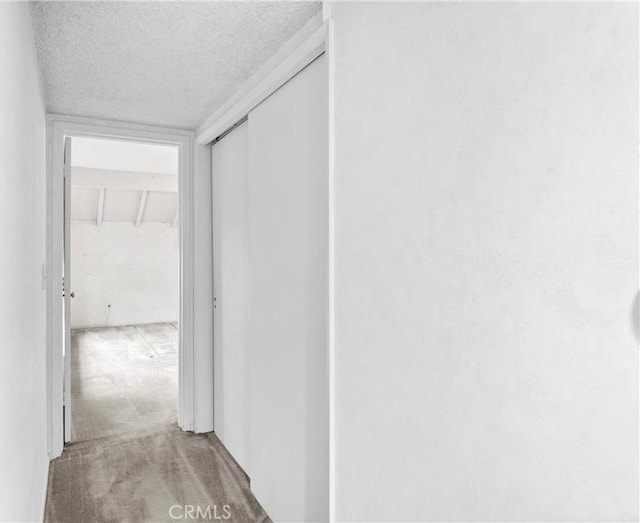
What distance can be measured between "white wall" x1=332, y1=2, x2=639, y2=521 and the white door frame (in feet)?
6.79

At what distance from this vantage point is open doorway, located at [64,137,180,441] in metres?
3.89

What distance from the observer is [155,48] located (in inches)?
82.1

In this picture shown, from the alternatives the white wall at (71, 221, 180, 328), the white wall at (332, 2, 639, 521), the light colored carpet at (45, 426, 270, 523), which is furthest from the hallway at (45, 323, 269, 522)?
the white wall at (71, 221, 180, 328)

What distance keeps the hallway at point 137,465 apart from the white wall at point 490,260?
47.5 inches

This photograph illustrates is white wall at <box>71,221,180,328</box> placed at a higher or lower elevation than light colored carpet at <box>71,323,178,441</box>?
higher

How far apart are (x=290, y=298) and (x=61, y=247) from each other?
187cm

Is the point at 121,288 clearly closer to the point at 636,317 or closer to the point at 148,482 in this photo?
the point at 148,482

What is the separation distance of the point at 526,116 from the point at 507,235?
0.25 m

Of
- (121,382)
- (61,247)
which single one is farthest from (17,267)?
(121,382)

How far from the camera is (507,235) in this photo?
1026 millimetres

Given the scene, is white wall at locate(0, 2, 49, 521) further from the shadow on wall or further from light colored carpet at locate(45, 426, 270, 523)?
the shadow on wall

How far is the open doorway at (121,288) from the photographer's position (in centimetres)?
389

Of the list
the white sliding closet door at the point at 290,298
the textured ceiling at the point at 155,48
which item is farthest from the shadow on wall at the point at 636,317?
the textured ceiling at the point at 155,48

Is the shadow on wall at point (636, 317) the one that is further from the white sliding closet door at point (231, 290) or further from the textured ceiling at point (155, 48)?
the white sliding closet door at point (231, 290)
